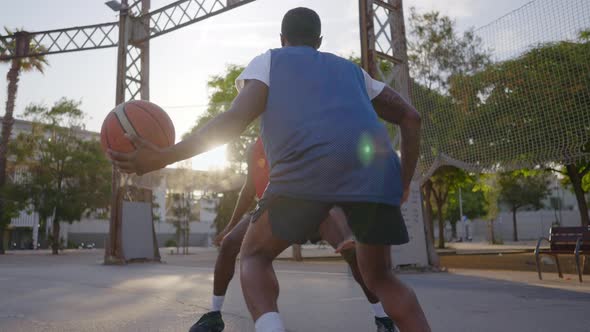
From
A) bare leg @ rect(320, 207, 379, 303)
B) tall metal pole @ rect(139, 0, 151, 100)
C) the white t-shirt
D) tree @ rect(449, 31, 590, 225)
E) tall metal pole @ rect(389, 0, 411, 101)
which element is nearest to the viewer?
the white t-shirt

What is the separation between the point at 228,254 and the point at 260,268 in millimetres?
1517

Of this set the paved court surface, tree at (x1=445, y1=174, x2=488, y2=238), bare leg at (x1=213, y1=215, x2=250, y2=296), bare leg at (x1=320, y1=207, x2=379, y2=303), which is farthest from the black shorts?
tree at (x1=445, y1=174, x2=488, y2=238)

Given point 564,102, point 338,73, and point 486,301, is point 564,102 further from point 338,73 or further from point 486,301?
point 338,73

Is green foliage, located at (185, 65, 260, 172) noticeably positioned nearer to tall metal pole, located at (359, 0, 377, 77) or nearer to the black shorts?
tall metal pole, located at (359, 0, 377, 77)

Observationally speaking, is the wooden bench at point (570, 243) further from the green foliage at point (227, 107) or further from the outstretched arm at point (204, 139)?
the green foliage at point (227, 107)

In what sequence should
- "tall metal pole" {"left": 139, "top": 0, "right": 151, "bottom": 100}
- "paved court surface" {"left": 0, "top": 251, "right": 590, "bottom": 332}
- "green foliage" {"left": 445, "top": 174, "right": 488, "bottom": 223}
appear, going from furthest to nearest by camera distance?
1. "green foliage" {"left": 445, "top": 174, "right": 488, "bottom": 223}
2. "tall metal pole" {"left": 139, "top": 0, "right": 151, "bottom": 100}
3. "paved court surface" {"left": 0, "top": 251, "right": 590, "bottom": 332}

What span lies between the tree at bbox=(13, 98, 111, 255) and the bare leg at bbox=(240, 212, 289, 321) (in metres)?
31.6

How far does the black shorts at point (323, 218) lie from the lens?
1.88 metres

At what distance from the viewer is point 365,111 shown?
6.71 ft

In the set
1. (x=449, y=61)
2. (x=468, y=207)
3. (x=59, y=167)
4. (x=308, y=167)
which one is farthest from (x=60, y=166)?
(x=468, y=207)

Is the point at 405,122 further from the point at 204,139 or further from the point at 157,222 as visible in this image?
the point at 157,222

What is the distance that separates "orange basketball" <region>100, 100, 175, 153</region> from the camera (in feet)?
7.27

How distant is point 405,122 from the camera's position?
2.31m

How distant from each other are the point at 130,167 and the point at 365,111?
A: 89cm
